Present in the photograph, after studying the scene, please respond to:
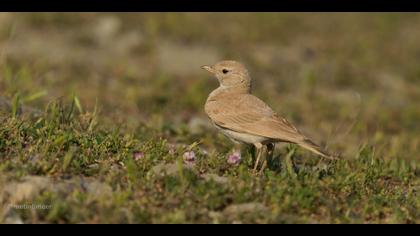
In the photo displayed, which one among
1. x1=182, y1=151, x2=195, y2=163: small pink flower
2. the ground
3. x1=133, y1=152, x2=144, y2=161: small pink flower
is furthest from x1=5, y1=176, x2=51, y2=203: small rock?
x1=182, y1=151, x2=195, y2=163: small pink flower

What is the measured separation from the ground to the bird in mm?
263

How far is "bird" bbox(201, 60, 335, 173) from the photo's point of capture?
24.2ft

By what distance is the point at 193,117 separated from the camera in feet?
39.3

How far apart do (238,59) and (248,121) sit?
7.28 m

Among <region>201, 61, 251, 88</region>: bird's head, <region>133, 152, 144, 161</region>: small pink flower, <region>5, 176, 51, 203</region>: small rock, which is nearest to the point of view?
<region>5, 176, 51, 203</region>: small rock

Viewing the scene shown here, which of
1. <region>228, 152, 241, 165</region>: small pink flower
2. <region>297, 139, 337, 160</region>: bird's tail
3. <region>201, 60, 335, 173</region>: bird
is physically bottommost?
<region>228, 152, 241, 165</region>: small pink flower

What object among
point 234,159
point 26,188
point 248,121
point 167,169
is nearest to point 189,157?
point 167,169

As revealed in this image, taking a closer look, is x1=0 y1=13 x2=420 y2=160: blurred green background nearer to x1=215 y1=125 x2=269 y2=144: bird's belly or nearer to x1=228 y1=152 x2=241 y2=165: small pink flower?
x1=215 y1=125 x2=269 y2=144: bird's belly

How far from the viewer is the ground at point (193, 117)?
629cm

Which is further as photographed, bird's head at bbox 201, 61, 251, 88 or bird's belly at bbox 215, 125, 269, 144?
bird's head at bbox 201, 61, 251, 88

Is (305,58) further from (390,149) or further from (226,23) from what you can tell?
(390,149)

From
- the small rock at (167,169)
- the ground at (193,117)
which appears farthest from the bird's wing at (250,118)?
the small rock at (167,169)

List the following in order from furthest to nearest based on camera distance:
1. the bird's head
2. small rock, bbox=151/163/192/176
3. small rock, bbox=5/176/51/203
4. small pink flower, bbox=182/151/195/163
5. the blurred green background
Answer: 1. the blurred green background
2. the bird's head
3. small pink flower, bbox=182/151/195/163
4. small rock, bbox=151/163/192/176
5. small rock, bbox=5/176/51/203
